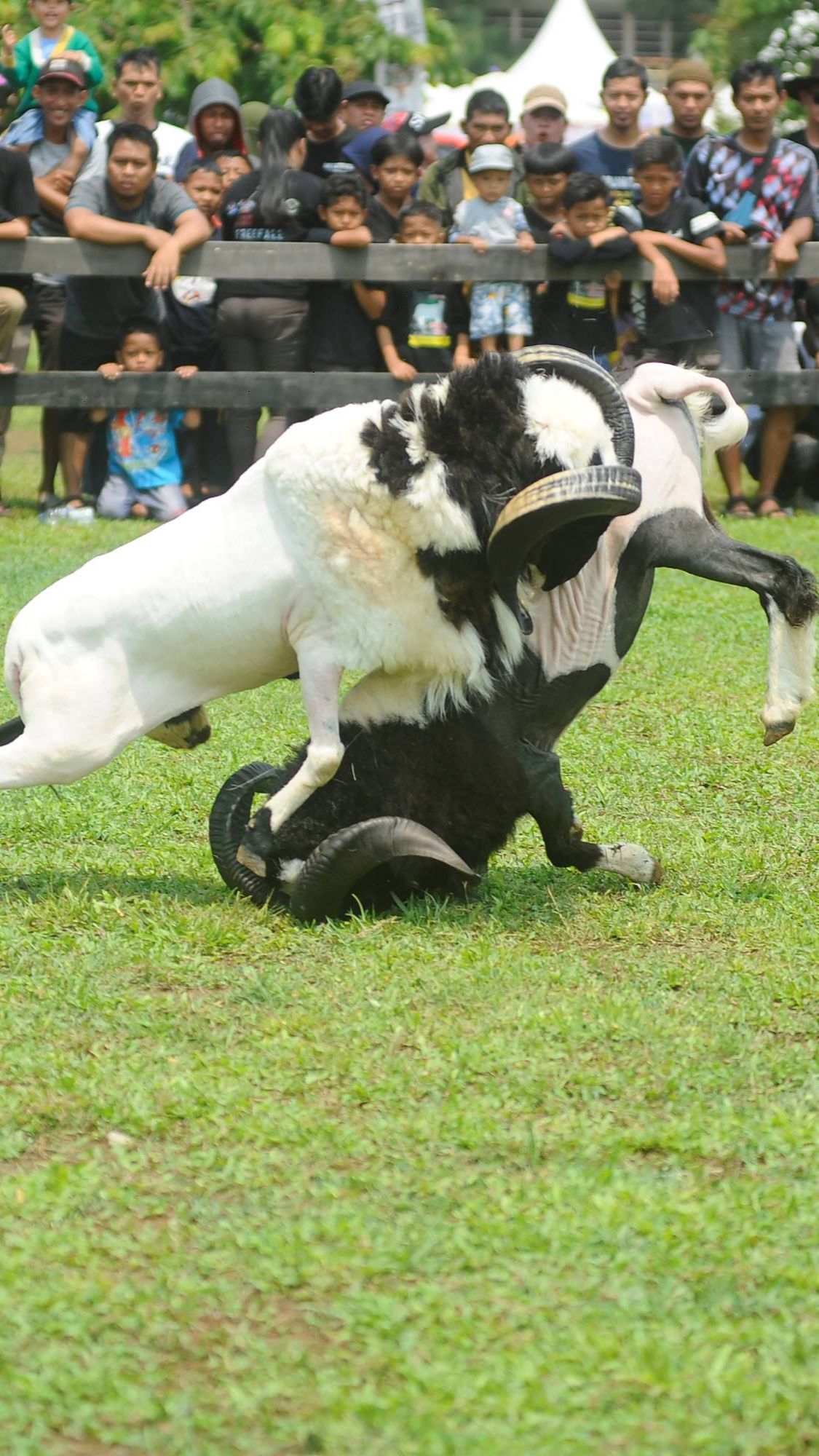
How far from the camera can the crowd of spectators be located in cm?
1067

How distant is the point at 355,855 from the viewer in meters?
4.62

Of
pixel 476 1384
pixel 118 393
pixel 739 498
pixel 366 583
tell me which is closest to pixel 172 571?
pixel 366 583

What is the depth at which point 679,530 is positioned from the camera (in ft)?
15.5

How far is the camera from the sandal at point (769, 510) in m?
11.5

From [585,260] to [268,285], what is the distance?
6.13ft

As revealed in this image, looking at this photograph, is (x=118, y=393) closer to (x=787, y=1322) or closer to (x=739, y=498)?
(x=739, y=498)

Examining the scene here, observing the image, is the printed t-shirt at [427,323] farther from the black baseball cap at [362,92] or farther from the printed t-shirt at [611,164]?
the black baseball cap at [362,92]

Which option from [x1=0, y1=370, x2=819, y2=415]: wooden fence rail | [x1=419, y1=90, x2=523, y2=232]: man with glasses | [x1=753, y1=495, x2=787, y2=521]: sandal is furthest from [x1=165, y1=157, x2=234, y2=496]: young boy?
[x1=753, y1=495, x2=787, y2=521]: sandal

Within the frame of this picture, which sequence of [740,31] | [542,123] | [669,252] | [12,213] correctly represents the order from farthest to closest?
[740,31] < [542,123] < [669,252] < [12,213]

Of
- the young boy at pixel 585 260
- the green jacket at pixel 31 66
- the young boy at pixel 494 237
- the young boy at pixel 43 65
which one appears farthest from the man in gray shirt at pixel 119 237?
the young boy at pixel 585 260

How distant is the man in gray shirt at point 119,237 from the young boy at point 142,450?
0.44 feet

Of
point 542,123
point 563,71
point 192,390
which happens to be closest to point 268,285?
point 192,390

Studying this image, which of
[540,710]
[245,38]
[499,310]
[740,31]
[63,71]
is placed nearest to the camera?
[540,710]

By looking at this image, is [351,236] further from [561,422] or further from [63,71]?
[561,422]
